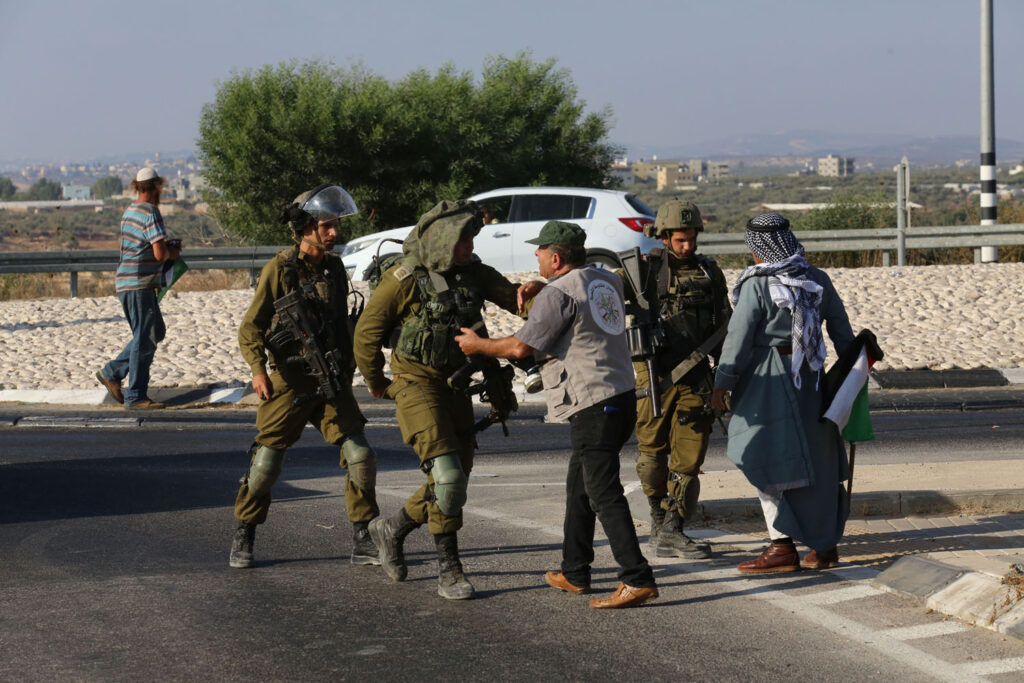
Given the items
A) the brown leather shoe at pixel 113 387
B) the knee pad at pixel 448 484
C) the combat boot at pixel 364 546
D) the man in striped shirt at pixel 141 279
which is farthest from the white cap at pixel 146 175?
the knee pad at pixel 448 484

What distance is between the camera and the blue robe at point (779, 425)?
670 cm

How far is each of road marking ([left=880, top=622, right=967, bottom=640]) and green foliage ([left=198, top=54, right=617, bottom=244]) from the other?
2143cm

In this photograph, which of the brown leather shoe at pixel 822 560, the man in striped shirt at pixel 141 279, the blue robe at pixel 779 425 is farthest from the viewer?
the man in striped shirt at pixel 141 279

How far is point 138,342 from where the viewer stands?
43.3 feet

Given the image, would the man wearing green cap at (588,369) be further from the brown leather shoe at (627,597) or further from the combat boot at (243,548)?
the combat boot at (243,548)

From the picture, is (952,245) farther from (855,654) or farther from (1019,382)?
(855,654)

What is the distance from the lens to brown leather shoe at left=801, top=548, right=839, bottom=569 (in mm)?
6910

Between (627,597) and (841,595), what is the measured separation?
104cm

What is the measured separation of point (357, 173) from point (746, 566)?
22458mm

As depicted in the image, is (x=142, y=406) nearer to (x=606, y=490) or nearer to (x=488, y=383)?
(x=488, y=383)

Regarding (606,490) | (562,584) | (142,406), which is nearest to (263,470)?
(562,584)

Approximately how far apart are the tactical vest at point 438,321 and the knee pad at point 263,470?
107cm

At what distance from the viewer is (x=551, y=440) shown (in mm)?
11859

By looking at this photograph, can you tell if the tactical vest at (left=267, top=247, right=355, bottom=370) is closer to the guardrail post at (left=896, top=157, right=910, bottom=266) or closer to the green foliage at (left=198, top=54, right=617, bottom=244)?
the guardrail post at (left=896, top=157, right=910, bottom=266)
